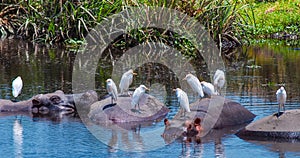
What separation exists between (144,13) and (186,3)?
1855mm

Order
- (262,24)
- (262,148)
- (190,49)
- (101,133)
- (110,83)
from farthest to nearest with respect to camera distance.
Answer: (262,24), (190,49), (110,83), (101,133), (262,148)

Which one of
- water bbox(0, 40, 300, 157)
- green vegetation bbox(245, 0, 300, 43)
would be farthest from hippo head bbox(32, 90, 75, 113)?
green vegetation bbox(245, 0, 300, 43)

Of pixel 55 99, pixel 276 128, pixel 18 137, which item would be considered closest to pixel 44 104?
pixel 55 99

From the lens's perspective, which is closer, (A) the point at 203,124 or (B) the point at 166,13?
(A) the point at 203,124

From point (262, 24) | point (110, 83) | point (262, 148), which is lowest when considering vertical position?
point (262, 148)

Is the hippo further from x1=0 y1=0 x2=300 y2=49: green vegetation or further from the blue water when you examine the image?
x1=0 y1=0 x2=300 y2=49: green vegetation

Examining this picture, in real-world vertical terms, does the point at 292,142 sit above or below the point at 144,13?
below

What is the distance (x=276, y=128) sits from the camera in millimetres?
13648

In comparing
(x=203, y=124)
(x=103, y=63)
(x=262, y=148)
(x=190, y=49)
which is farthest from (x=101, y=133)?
(x=190, y=49)

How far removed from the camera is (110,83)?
609 inches

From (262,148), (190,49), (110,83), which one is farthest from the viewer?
(190,49)

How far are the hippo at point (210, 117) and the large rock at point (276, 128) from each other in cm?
83

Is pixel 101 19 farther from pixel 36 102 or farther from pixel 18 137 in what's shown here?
pixel 18 137

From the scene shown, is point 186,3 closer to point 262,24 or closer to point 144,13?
point 144,13
